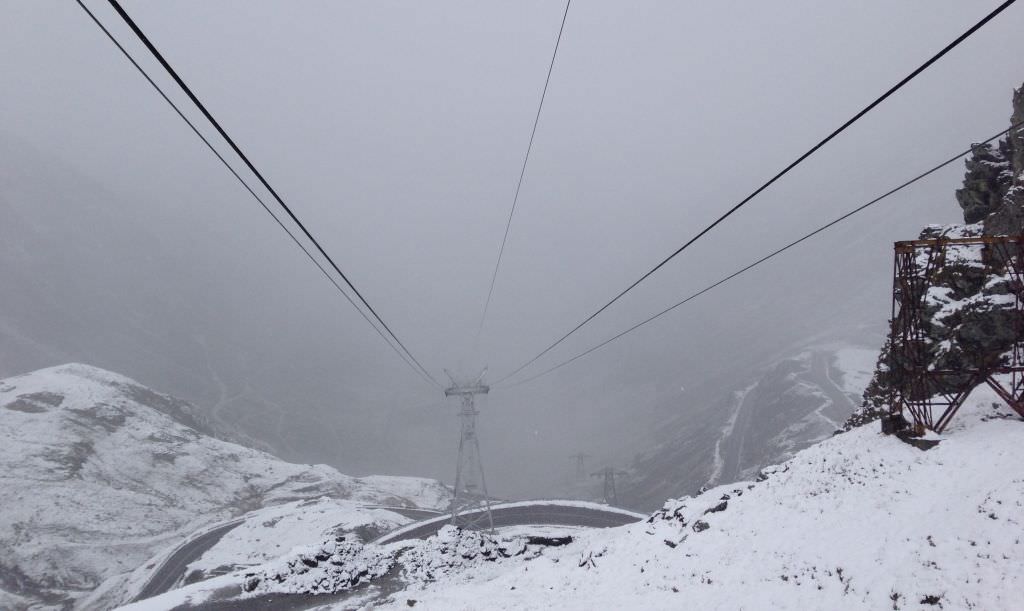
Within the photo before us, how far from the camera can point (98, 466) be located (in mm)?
61438

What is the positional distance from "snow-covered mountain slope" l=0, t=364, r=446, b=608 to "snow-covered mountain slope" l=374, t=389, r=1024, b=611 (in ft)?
171

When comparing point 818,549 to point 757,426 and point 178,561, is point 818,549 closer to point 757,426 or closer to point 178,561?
point 178,561

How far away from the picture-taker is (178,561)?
44781mm

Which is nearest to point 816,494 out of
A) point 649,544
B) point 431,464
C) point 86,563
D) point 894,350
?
point 649,544

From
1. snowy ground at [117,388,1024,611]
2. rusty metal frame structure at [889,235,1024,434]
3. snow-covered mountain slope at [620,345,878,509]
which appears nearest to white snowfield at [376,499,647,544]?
snowy ground at [117,388,1024,611]

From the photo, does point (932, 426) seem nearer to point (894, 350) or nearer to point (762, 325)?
point (894, 350)

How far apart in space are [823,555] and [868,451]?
6891mm

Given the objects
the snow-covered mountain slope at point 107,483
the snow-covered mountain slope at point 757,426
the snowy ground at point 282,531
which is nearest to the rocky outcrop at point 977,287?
the snowy ground at point 282,531

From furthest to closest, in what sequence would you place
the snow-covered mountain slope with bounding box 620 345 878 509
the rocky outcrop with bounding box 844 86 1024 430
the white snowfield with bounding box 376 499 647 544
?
the snow-covered mountain slope with bounding box 620 345 878 509, the white snowfield with bounding box 376 499 647 544, the rocky outcrop with bounding box 844 86 1024 430

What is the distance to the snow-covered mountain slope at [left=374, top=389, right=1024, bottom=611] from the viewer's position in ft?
34.8

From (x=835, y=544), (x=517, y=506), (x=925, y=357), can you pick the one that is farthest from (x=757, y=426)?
(x=835, y=544)

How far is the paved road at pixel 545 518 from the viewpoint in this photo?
141 ft

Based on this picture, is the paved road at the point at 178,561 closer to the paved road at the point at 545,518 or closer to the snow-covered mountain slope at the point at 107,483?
the snow-covered mountain slope at the point at 107,483

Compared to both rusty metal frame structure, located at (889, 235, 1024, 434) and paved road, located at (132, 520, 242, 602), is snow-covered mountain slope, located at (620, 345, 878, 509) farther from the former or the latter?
paved road, located at (132, 520, 242, 602)
